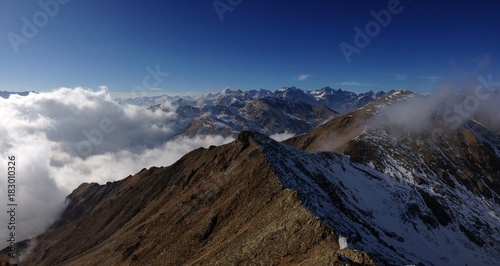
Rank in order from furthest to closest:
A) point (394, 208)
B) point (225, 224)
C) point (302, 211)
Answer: point (394, 208), point (225, 224), point (302, 211)

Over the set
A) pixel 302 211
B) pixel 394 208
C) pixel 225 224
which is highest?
pixel 225 224

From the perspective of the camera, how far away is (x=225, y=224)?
76.4 meters

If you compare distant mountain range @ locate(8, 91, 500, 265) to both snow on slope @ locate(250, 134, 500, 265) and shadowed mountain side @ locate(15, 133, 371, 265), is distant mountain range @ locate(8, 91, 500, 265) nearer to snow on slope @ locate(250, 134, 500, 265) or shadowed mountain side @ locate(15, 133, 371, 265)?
shadowed mountain side @ locate(15, 133, 371, 265)

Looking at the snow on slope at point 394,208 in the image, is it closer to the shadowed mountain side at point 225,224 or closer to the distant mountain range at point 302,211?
the distant mountain range at point 302,211

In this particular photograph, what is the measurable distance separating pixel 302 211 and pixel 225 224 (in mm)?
24105

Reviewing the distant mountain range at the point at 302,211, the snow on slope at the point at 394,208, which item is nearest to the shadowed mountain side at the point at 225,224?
the distant mountain range at the point at 302,211

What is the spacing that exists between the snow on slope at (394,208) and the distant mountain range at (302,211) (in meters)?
0.55

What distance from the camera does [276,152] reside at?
10275 centimetres

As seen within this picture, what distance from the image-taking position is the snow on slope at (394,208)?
85.6m

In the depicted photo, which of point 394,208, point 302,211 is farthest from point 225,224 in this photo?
point 394,208

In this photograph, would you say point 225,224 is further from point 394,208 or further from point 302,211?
point 394,208

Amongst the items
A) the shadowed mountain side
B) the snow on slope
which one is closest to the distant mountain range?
the shadowed mountain side

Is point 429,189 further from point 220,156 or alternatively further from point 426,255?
point 220,156

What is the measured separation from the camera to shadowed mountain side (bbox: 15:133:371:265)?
5381cm
